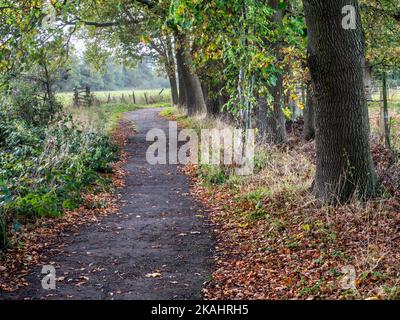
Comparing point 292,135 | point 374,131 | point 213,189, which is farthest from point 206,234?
point 292,135

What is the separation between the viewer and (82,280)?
20.1ft

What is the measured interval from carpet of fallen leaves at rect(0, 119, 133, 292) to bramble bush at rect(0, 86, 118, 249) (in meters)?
0.21

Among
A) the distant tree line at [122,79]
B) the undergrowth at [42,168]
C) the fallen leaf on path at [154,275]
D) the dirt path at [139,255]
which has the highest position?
the distant tree line at [122,79]

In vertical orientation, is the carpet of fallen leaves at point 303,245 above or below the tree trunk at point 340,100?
below

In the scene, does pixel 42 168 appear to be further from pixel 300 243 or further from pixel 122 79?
pixel 122 79

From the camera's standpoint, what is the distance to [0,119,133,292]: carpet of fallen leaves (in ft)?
20.7

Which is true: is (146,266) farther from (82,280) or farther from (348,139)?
(348,139)

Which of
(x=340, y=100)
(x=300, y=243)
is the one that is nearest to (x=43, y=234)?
(x=300, y=243)

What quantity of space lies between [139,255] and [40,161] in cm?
355

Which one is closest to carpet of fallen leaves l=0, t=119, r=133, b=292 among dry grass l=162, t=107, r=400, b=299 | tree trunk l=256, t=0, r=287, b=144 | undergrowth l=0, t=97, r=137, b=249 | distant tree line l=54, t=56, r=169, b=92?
undergrowth l=0, t=97, r=137, b=249

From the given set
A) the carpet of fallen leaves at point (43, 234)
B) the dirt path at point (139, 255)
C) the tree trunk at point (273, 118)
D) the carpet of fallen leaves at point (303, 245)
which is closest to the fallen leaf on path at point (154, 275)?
the dirt path at point (139, 255)

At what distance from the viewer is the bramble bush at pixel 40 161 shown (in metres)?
8.12

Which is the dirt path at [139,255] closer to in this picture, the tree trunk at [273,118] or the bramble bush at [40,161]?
the bramble bush at [40,161]

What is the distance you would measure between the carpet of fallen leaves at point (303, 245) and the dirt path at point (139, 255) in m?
0.34
